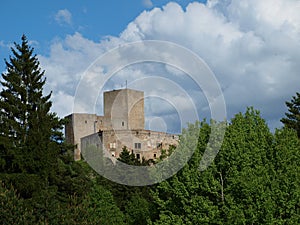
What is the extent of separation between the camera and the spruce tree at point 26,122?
28578 mm

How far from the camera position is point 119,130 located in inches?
2702

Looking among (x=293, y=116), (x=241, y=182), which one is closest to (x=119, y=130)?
(x=293, y=116)

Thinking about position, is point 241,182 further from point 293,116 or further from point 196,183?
point 293,116

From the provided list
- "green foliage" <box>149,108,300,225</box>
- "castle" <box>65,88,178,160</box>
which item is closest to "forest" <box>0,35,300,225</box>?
"green foliage" <box>149,108,300,225</box>

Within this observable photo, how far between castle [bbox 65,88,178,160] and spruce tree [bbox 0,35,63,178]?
27.9m

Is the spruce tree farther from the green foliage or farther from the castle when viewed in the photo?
the castle

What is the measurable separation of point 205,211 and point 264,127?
17.5 ft

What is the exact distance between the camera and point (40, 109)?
34.7 m

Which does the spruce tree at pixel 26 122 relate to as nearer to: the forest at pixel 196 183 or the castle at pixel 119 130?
the forest at pixel 196 183

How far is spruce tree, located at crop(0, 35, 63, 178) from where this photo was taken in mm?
28578

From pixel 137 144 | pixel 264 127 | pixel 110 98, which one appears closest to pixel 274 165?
pixel 264 127

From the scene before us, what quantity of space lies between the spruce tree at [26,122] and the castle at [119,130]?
2793cm

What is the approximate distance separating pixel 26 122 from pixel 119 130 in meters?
34.1

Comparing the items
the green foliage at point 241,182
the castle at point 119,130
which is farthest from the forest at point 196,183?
the castle at point 119,130
